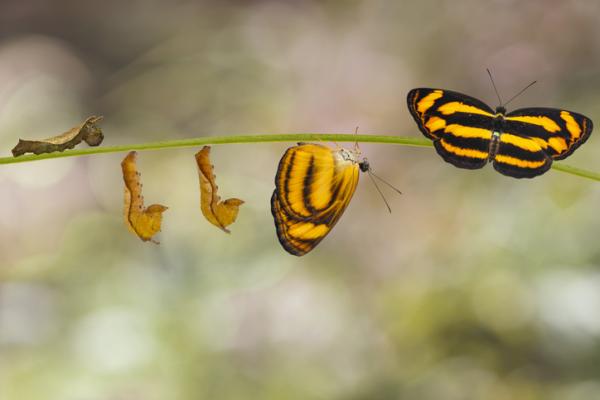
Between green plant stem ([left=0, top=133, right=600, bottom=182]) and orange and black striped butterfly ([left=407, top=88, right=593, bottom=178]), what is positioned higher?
orange and black striped butterfly ([left=407, top=88, right=593, bottom=178])

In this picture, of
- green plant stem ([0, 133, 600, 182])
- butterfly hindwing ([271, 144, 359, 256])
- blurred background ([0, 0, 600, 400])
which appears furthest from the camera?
blurred background ([0, 0, 600, 400])

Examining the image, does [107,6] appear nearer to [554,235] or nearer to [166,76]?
[166,76]

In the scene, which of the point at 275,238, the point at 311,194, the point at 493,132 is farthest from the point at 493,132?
the point at 275,238

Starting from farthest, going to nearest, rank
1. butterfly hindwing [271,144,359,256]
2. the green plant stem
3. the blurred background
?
the blurred background → butterfly hindwing [271,144,359,256] → the green plant stem

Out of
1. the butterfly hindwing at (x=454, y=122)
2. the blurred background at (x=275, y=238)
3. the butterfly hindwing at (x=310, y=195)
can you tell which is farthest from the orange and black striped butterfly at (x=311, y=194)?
the blurred background at (x=275, y=238)

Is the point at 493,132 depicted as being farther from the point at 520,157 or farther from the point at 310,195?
the point at 310,195

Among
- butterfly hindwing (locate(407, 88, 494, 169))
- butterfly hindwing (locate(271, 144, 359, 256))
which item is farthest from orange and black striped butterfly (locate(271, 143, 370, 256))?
butterfly hindwing (locate(407, 88, 494, 169))

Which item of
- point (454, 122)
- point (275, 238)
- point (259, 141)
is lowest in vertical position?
point (259, 141)

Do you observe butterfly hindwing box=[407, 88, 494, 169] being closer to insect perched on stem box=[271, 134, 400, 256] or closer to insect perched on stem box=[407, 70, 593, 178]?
insect perched on stem box=[407, 70, 593, 178]
